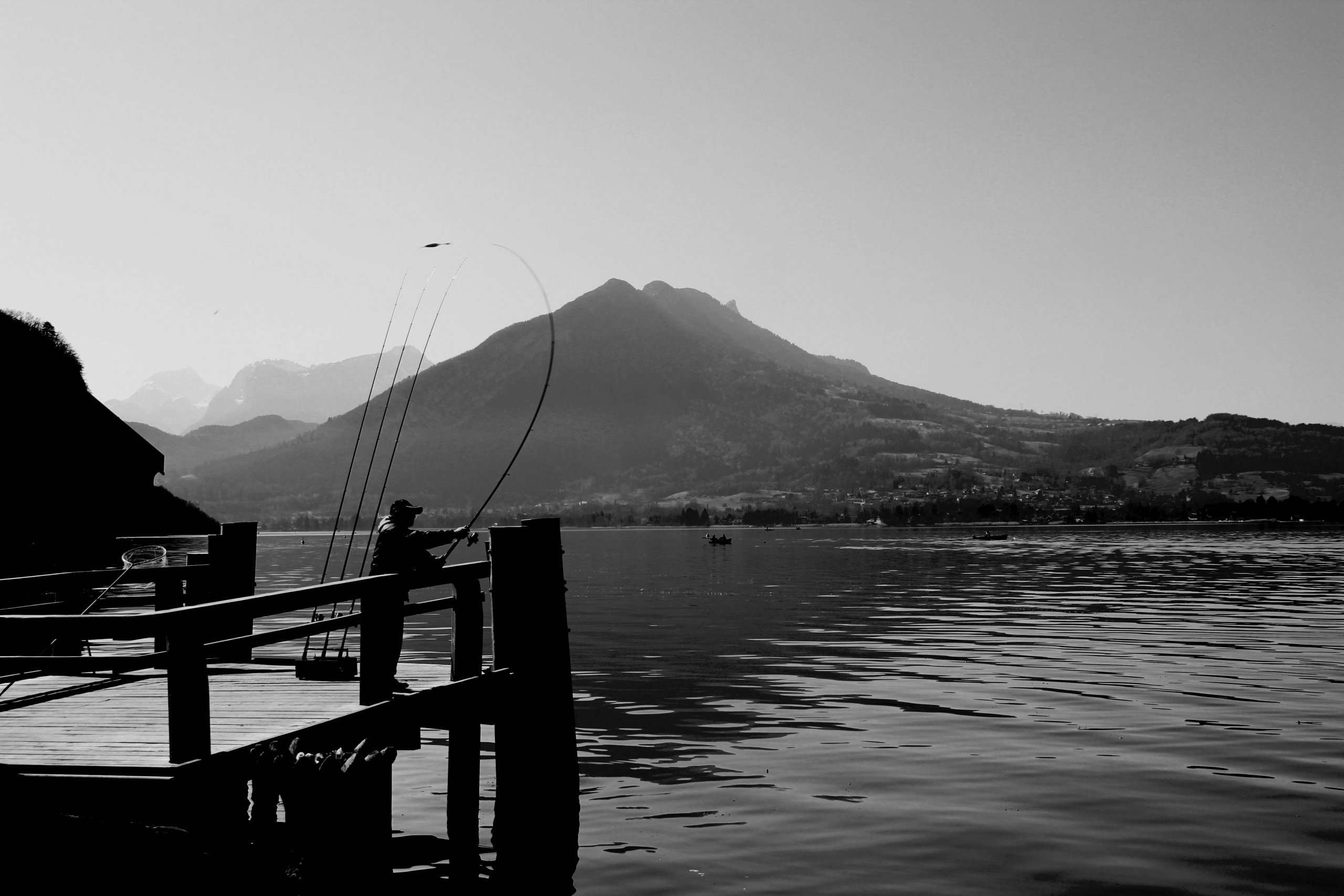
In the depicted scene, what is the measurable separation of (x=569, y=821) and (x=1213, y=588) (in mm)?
46402

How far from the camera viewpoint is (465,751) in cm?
1188

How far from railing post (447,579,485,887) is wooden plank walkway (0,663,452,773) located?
16.3 inches

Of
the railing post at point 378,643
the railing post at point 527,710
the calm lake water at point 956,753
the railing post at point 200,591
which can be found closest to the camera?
the railing post at point 378,643

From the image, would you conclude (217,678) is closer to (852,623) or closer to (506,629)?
(506,629)

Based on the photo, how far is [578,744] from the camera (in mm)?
17594

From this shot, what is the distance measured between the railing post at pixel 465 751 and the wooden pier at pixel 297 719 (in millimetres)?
21

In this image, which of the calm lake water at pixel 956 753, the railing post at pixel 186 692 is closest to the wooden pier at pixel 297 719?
the railing post at pixel 186 692

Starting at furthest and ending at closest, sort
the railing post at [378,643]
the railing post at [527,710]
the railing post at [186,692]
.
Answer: the railing post at [527,710] < the railing post at [378,643] < the railing post at [186,692]

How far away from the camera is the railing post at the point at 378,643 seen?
9.90m

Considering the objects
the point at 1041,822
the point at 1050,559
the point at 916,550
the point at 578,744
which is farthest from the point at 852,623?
the point at 916,550

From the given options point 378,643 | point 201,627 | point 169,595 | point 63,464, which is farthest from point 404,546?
point 63,464

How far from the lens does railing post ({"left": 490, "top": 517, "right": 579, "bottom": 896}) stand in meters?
11.7

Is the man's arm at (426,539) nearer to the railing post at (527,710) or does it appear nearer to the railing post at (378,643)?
the railing post at (527,710)

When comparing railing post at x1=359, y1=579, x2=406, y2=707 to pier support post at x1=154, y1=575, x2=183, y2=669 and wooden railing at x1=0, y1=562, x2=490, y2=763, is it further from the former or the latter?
pier support post at x1=154, y1=575, x2=183, y2=669
